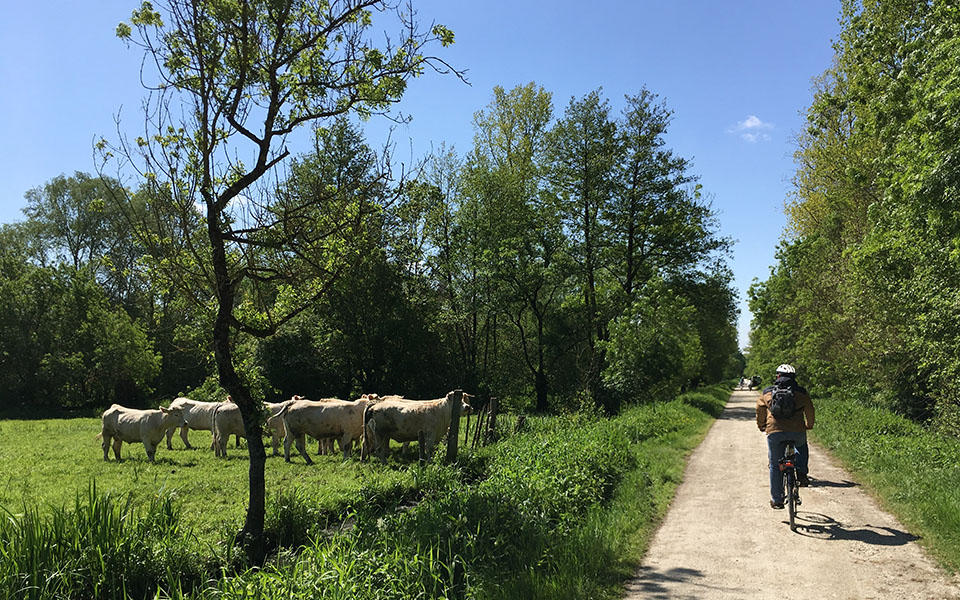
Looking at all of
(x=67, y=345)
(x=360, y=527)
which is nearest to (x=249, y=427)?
(x=360, y=527)

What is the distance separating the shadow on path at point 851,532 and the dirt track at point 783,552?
11 mm

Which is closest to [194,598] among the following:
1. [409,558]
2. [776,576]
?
[409,558]

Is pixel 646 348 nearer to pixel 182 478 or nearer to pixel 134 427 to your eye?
pixel 182 478

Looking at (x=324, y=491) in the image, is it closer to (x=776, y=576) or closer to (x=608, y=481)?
(x=608, y=481)

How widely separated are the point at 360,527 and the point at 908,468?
30.9 ft

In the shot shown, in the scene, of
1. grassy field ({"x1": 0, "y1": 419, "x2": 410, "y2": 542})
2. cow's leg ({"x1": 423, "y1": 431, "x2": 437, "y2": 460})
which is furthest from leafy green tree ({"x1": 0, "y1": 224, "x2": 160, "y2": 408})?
cow's leg ({"x1": 423, "y1": 431, "x2": 437, "y2": 460})

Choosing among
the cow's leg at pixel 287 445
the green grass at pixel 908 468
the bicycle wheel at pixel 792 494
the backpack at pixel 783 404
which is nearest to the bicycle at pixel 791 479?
the bicycle wheel at pixel 792 494

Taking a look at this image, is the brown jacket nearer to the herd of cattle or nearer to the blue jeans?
the blue jeans

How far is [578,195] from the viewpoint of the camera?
31.5m

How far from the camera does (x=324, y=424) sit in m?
16.5

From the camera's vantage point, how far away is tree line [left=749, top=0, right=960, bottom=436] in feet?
34.9

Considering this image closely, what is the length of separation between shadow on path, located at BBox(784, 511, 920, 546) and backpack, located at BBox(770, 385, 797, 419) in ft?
4.68

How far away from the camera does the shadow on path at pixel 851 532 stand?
6.87m

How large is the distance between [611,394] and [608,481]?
17447 millimetres
